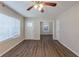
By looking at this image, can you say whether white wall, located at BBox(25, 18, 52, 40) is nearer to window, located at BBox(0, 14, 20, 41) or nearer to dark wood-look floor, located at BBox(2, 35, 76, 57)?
dark wood-look floor, located at BBox(2, 35, 76, 57)

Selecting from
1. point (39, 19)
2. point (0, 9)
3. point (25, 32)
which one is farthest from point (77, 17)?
point (25, 32)

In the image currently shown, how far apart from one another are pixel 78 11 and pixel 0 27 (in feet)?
10.4

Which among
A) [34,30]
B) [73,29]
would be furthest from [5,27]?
[34,30]

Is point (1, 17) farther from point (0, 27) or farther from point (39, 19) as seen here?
point (39, 19)

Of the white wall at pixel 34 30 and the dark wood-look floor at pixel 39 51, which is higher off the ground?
the white wall at pixel 34 30

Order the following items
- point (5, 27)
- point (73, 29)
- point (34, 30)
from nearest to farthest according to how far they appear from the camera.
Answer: point (73, 29), point (5, 27), point (34, 30)

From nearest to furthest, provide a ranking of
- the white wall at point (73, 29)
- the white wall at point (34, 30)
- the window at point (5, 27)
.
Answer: the white wall at point (73, 29), the window at point (5, 27), the white wall at point (34, 30)

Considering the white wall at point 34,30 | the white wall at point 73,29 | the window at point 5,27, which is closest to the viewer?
the white wall at point 73,29

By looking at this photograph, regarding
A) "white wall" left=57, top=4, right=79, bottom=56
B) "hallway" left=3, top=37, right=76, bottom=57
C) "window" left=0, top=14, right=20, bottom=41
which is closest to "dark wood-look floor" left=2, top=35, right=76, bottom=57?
"hallway" left=3, top=37, right=76, bottom=57

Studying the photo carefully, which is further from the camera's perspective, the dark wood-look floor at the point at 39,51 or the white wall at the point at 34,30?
the white wall at the point at 34,30

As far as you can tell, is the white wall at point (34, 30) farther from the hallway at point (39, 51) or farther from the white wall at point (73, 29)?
the white wall at point (73, 29)

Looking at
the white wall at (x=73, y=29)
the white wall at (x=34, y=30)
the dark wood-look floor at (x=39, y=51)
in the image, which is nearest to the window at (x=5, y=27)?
the dark wood-look floor at (x=39, y=51)

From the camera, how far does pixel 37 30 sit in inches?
384

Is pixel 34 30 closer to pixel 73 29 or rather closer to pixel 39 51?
pixel 39 51
